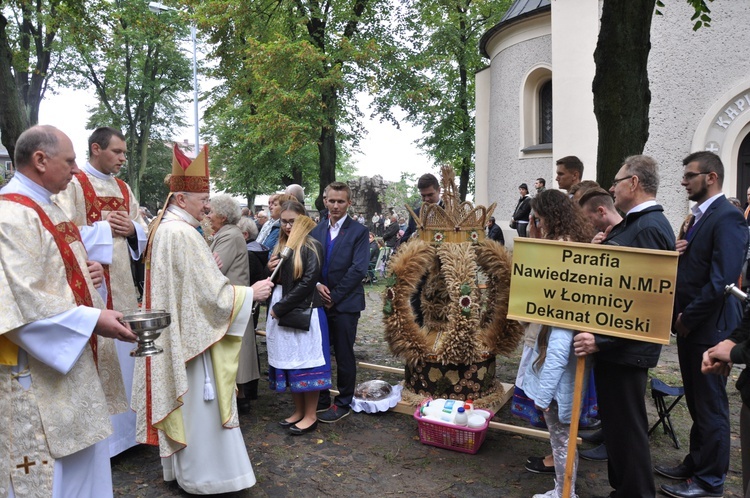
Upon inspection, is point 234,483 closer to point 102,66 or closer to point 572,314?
point 572,314

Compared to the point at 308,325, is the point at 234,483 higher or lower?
lower

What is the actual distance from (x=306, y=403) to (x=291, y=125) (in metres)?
9.05

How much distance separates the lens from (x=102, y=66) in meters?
23.9

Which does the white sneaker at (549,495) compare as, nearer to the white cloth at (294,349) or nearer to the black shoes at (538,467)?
the black shoes at (538,467)

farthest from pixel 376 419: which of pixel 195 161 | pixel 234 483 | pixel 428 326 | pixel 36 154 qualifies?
pixel 36 154

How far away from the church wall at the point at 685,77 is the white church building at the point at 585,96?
2cm

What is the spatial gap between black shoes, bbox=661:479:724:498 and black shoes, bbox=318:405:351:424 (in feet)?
8.54

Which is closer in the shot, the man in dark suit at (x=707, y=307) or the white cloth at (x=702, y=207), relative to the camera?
the man in dark suit at (x=707, y=307)

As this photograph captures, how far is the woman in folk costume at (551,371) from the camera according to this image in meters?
3.20

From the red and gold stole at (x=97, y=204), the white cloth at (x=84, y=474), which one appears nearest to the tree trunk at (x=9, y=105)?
the red and gold stole at (x=97, y=204)

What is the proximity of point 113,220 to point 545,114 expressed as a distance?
1452 cm

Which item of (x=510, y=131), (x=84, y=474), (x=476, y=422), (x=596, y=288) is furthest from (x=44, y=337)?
(x=510, y=131)

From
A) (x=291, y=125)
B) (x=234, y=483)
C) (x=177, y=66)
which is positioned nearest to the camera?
(x=234, y=483)

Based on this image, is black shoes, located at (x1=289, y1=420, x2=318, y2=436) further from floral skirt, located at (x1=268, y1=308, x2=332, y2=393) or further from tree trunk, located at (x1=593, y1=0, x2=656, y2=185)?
tree trunk, located at (x1=593, y1=0, x2=656, y2=185)
